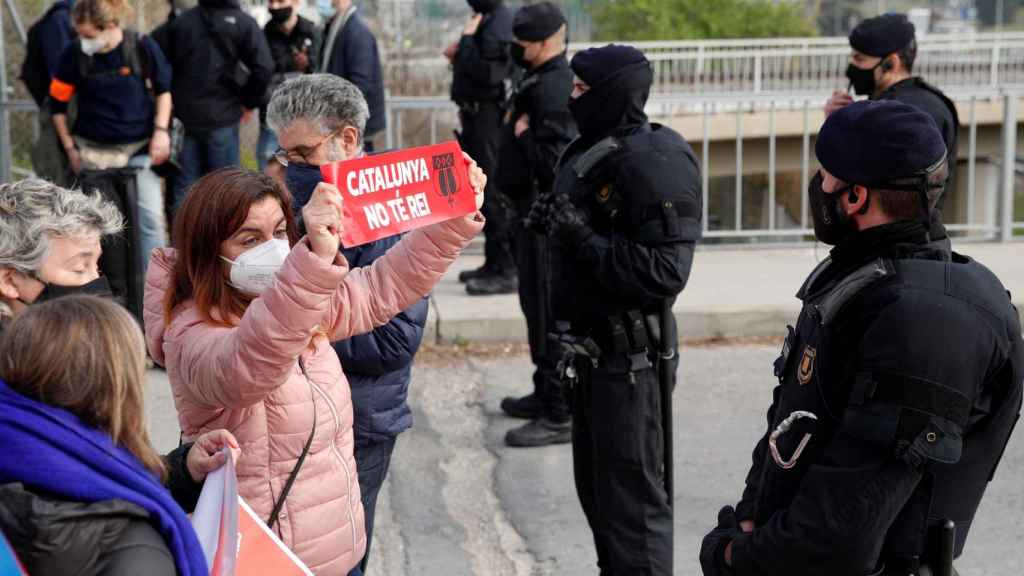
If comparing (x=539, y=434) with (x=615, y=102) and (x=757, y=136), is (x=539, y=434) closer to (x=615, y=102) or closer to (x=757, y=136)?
(x=615, y=102)

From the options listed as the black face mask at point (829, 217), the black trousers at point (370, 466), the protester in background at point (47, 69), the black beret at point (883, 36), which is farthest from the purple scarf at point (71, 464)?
the protester in background at point (47, 69)

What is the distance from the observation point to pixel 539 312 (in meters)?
6.82

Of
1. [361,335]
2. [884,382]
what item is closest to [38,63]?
[361,335]

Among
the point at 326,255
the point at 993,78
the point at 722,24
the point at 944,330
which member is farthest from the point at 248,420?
the point at 722,24

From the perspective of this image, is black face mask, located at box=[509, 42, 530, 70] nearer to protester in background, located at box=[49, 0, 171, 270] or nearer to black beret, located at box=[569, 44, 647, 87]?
protester in background, located at box=[49, 0, 171, 270]

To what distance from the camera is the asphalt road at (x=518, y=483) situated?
518 cm

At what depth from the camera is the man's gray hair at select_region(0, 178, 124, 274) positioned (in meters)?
3.36

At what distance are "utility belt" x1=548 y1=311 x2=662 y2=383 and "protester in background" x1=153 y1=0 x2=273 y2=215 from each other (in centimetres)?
429

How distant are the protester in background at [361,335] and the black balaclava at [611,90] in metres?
0.92

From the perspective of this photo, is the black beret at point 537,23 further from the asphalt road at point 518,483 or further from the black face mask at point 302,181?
the black face mask at point 302,181

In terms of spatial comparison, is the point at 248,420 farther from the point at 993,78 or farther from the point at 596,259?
the point at 993,78

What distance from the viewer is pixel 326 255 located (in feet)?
8.78

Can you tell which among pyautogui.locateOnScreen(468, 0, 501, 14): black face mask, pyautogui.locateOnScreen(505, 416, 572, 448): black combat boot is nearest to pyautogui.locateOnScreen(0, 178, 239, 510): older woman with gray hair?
pyautogui.locateOnScreen(505, 416, 572, 448): black combat boot

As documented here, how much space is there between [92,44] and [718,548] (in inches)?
212
